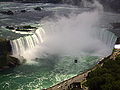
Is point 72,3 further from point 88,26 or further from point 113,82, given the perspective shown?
point 113,82

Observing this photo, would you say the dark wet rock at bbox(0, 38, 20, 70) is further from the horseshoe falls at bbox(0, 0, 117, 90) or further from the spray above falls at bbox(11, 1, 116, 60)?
the spray above falls at bbox(11, 1, 116, 60)

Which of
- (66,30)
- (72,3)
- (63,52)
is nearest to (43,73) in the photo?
(63,52)

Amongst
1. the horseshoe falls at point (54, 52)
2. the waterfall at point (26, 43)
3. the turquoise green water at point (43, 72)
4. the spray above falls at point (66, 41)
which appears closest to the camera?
the turquoise green water at point (43, 72)

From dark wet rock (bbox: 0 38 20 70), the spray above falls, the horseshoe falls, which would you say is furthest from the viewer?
the spray above falls

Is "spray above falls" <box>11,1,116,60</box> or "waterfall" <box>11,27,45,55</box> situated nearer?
"waterfall" <box>11,27,45,55</box>

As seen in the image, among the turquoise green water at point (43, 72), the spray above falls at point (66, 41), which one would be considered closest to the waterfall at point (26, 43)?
the spray above falls at point (66, 41)

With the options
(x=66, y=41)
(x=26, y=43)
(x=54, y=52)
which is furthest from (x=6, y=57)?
(x=66, y=41)

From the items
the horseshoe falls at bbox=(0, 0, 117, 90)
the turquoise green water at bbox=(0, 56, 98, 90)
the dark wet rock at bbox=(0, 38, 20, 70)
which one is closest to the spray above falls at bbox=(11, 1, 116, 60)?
the horseshoe falls at bbox=(0, 0, 117, 90)

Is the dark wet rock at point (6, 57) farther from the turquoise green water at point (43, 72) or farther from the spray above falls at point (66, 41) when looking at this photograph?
the spray above falls at point (66, 41)
